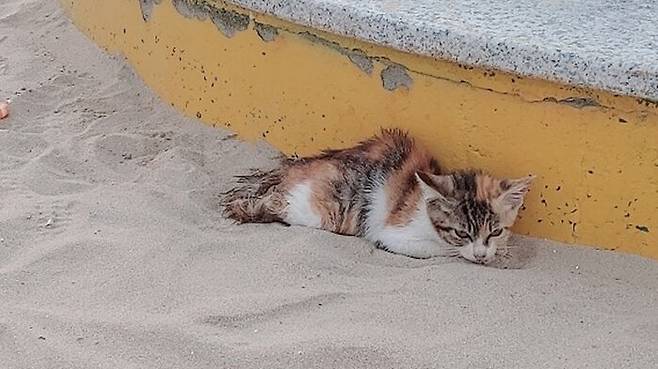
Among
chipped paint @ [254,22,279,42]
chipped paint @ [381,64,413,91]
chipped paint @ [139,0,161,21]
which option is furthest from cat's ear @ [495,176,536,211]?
chipped paint @ [139,0,161,21]

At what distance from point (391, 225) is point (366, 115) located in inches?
13.4

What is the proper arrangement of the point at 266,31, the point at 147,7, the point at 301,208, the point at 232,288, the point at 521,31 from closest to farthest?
1. the point at 232,288
2. the point at 521,31
3. the point at 301,208
4. the point at 266,31
5. the point at 147,7

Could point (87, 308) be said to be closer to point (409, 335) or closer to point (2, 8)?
point (409, 335)

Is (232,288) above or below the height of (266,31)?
below

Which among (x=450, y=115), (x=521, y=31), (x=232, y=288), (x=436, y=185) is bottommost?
(x=232, y=288)

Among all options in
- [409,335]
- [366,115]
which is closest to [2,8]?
[366,115]

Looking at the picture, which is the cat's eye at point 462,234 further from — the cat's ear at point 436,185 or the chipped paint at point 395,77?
the chipped paint at point 395,77

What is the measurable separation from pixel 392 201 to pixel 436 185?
0.66 ft

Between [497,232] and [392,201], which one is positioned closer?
[497,232]

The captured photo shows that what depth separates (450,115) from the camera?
9.11ft

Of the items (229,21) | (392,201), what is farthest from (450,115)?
(229,21)

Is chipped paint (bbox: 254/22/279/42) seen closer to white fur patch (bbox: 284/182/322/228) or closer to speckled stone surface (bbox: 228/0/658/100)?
speckled stone surface (bbox: 228/0/658/100)

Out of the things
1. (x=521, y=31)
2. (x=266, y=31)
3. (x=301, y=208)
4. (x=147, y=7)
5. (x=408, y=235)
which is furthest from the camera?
(x=147, y=7)

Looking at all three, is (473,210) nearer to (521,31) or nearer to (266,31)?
(521,31)
